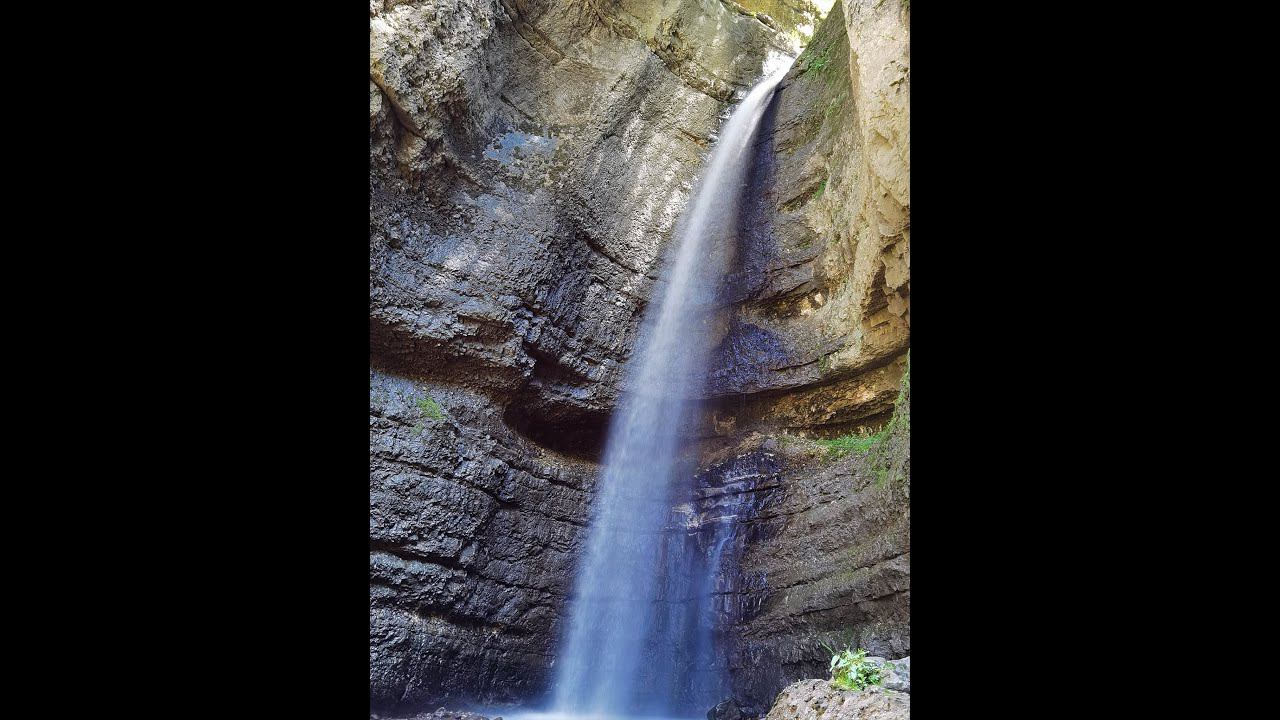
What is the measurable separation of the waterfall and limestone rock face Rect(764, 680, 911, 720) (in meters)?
3.92

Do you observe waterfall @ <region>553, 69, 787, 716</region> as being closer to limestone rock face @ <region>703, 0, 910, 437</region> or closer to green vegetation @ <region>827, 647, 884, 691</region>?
limestone rock face @ <region>703, 0, 910, 437</region>

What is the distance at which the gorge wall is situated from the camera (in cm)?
798

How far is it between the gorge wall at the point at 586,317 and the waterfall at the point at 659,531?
25 centimetres

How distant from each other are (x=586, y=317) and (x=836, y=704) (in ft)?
20.0

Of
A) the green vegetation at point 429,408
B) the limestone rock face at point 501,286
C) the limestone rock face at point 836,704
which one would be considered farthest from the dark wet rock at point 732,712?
the green vegetation at point 429,408

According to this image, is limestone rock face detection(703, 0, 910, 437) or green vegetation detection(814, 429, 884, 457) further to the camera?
green vegetation detection(814, 429, 884, 457)

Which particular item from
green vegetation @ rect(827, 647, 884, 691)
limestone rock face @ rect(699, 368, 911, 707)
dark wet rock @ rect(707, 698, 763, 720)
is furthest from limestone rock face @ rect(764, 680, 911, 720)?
dark wet rock @ rect(707, 698, 763, 720)

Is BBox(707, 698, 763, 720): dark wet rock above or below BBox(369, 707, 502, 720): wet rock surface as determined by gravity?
above

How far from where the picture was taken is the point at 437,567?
8.16 meters

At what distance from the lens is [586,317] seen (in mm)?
9883

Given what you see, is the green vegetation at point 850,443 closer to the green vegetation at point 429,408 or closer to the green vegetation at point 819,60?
the green vegetation at point 429,408
